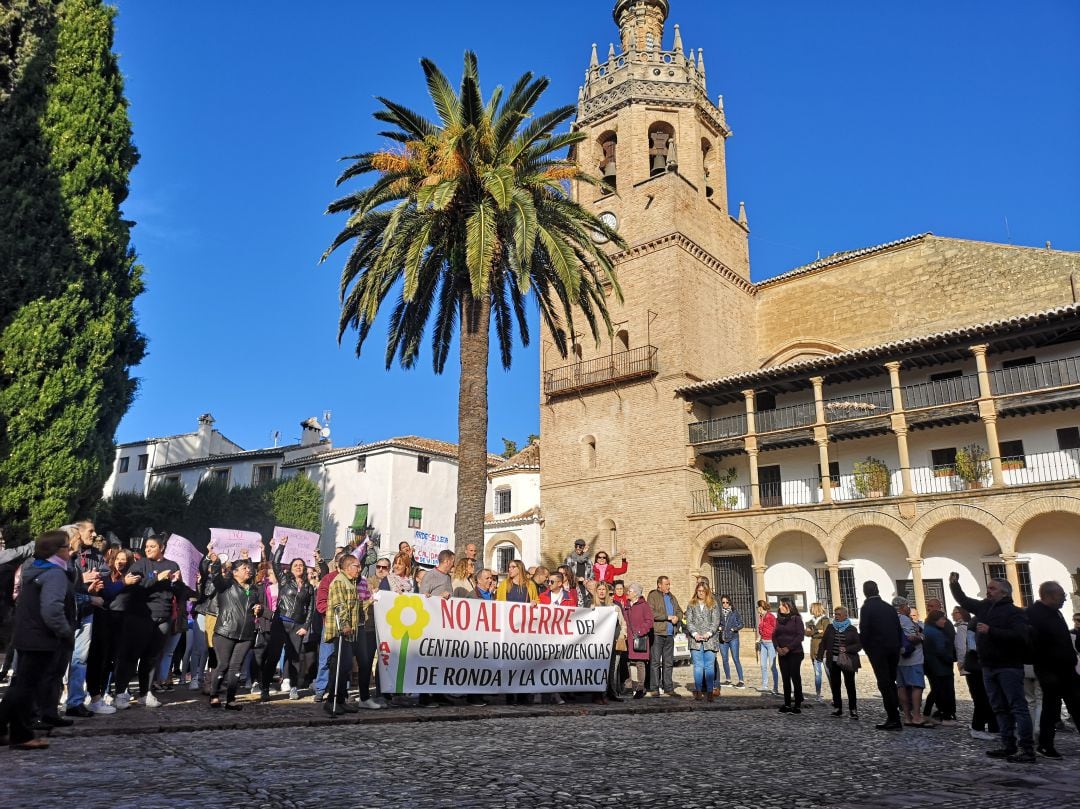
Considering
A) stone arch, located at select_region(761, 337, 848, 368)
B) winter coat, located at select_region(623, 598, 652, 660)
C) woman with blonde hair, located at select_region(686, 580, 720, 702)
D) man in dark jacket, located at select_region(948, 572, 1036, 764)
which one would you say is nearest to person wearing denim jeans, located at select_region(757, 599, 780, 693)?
woman with blonde hair, located at select_region(686, 580, 720, 702)

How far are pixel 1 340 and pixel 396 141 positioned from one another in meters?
9.11

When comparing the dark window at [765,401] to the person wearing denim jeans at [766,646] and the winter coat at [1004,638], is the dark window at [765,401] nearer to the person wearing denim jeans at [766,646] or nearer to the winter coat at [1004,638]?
the person wearing denim jeans at [766,646]

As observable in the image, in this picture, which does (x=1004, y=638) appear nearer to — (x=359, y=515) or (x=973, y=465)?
(x=973, y=465)

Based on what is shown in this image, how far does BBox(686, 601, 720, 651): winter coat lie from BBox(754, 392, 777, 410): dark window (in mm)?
18723

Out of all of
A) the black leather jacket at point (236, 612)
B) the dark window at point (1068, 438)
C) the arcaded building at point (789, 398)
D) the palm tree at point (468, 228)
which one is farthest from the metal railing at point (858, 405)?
the black leather jacket at point (236, 612)

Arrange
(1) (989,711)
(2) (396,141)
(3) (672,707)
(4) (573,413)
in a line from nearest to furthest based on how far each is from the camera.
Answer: (1) (989,711), (3) (672,707), (2) (396,141), (4) (573,413)

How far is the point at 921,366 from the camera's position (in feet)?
87.8

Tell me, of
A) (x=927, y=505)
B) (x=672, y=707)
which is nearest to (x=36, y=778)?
(x=672, y=707)

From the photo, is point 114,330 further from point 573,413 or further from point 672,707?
point 573,413

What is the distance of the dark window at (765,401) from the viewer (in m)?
30.1

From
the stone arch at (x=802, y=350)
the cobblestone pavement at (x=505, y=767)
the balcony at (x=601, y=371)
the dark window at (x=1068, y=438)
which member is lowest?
the cobblestone pavement at (x=505, y=767)

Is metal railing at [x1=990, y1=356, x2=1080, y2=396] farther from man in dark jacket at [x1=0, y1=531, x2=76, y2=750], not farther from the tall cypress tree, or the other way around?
man in dark jacket at [x1=0, y1=531, x2=76, y2=750]

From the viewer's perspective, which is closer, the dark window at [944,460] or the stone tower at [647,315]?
the dark window at [944,460]

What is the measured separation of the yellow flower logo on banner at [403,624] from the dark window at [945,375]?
2256cm
